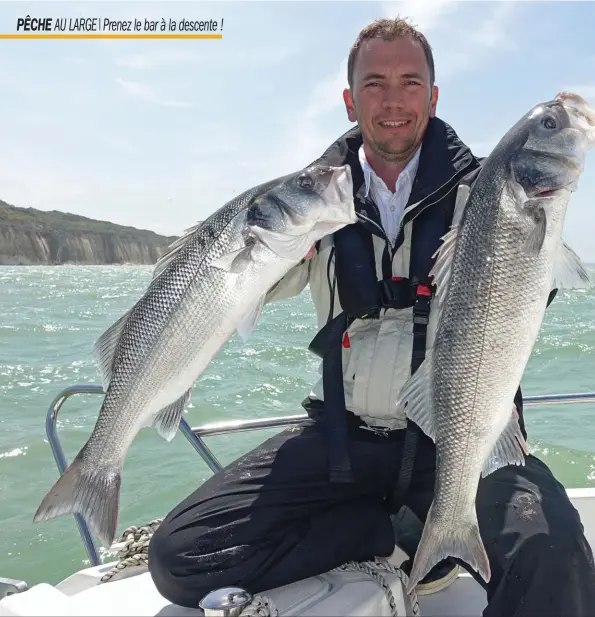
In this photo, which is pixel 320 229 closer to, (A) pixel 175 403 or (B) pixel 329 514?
(A) pixel 175 403

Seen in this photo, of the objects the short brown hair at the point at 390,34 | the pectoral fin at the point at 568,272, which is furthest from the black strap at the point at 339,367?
the short brown hair at the point at 390,34

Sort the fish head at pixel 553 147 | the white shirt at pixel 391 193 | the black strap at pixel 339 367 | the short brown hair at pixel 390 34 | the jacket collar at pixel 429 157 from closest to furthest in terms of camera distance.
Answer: the fish head at pixel 553 147 → the black strap at pixel 339 367 → the jacket collar at pixel 429 157 → the white shirt at pixel 391 193 → the short brown hair at pixel 390 34

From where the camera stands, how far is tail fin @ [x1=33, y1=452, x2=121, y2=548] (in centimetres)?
257

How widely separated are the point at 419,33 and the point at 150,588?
122 inches

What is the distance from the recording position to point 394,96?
328 cm

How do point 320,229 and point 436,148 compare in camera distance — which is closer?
point 320,229

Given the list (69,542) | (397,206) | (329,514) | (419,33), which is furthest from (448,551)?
(69,542)

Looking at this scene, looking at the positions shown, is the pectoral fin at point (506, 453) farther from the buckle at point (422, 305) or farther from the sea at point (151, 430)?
the sea at point (151, 430)

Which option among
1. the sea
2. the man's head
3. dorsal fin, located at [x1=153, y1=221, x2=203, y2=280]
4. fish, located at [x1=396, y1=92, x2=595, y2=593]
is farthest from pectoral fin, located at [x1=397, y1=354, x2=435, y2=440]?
the sea

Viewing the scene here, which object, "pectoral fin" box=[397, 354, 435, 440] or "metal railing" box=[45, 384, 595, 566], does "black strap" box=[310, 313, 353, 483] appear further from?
"pectoral fin" box=[397, 354, 435, 440]

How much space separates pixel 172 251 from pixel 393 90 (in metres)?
1.49

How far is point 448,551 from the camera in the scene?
89.0 inches

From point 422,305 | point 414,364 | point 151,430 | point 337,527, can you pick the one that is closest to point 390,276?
point 422,305

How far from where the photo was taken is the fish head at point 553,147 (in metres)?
2.13
